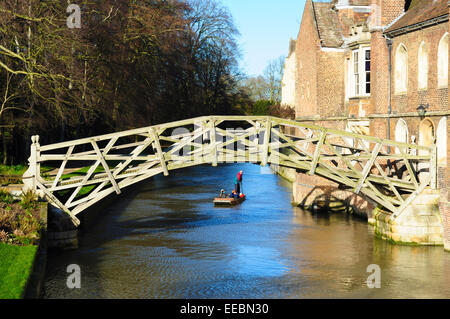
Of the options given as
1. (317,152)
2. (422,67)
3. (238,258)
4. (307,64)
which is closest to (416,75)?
(422,67)

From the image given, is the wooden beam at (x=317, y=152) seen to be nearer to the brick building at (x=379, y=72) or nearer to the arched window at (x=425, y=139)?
the brick building at (x=379, y=72)

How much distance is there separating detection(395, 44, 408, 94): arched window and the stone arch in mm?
3068

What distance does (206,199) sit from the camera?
33250 mm

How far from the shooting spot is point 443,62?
66.0ft

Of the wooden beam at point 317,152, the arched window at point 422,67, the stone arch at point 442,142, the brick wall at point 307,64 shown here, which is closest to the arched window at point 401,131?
the arched window at point 422,67

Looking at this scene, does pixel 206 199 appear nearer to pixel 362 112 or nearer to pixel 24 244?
pixel 362 112

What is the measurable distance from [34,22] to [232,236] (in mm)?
11739

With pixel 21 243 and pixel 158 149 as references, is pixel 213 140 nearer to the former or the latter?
pixel 158 149

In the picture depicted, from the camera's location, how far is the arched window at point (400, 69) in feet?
75.0

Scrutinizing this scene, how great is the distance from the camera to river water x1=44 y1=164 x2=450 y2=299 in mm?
15875

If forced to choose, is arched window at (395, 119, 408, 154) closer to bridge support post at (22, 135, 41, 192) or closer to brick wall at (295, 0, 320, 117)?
brick wall at (295, 0, 320, 117)

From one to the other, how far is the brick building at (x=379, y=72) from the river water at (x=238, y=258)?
2719 mm

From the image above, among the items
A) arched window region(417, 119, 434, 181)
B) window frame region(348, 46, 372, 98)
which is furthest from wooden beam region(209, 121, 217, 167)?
window frame region(348, 46, 372, 98)
